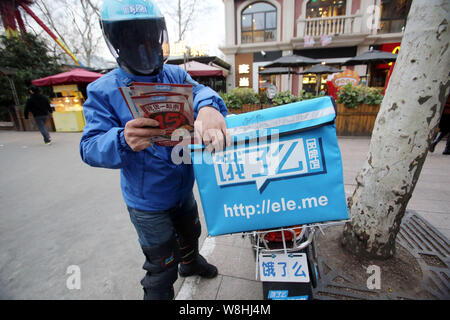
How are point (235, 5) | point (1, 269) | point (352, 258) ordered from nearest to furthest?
point (352, 258) < point (1, 269) < point (235, 5)

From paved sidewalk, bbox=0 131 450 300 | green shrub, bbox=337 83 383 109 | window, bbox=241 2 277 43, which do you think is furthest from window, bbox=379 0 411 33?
paved sidewalk, bbox=0 131 450 300

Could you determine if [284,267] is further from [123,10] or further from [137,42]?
[123,10]

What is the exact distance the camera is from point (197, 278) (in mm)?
1935

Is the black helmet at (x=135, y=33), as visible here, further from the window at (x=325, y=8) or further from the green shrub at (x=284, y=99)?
the window at (x=325, y=8)

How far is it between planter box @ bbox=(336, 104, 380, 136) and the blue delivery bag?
20.9 feet

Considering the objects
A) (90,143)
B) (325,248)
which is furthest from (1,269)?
(325,248)

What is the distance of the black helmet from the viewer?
107 centimetres

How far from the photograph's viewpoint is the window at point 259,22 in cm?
1447

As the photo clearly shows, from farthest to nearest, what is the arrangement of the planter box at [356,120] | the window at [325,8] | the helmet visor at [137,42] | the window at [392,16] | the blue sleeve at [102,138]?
the window at [325,8]
the window at [392,16]
the planter box at [356,120]
the helmet visor at [137,42]
the blue sleeve at [102,138]

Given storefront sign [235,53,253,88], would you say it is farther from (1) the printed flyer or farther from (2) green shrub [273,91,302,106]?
(1) the printed flyer

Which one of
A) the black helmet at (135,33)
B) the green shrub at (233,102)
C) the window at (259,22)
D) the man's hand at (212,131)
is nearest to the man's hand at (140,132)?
the man's hand at (212,131)

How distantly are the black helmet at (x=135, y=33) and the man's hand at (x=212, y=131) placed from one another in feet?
1.53
